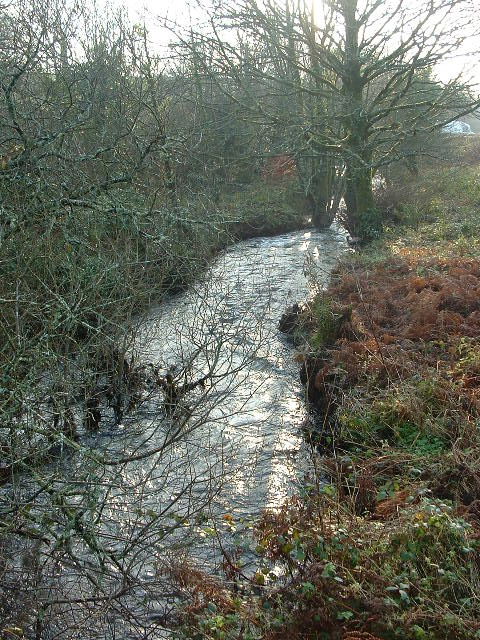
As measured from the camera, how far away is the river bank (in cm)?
476

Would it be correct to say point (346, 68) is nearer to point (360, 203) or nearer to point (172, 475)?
point (360, 203)

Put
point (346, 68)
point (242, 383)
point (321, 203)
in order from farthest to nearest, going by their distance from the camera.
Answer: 1. point (321, 203)
2. point (346, 68)
3. point (242, 383)

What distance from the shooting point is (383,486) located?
6188mm

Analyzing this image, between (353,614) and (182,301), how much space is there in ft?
24.6

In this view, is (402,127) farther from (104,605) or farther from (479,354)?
(104,605)

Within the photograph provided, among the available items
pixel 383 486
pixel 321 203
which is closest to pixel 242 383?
pixel 383 486

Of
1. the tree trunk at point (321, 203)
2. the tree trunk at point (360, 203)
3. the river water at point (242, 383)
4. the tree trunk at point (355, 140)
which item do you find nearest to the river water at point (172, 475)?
the river water at point (242, 383)

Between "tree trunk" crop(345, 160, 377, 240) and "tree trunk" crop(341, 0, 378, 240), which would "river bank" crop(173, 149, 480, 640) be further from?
"tree trunk" crop(345, 160, 377, 240)

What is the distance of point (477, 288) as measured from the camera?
35.3 feet

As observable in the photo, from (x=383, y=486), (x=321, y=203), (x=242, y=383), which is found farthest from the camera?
(x=321, y=203)

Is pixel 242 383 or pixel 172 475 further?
pixel 242 383

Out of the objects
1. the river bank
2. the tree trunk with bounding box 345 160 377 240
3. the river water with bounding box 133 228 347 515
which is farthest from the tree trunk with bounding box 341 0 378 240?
the river bank

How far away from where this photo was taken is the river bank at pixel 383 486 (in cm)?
476

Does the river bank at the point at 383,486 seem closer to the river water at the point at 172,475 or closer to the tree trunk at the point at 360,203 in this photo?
the river water at the point at 172,475
